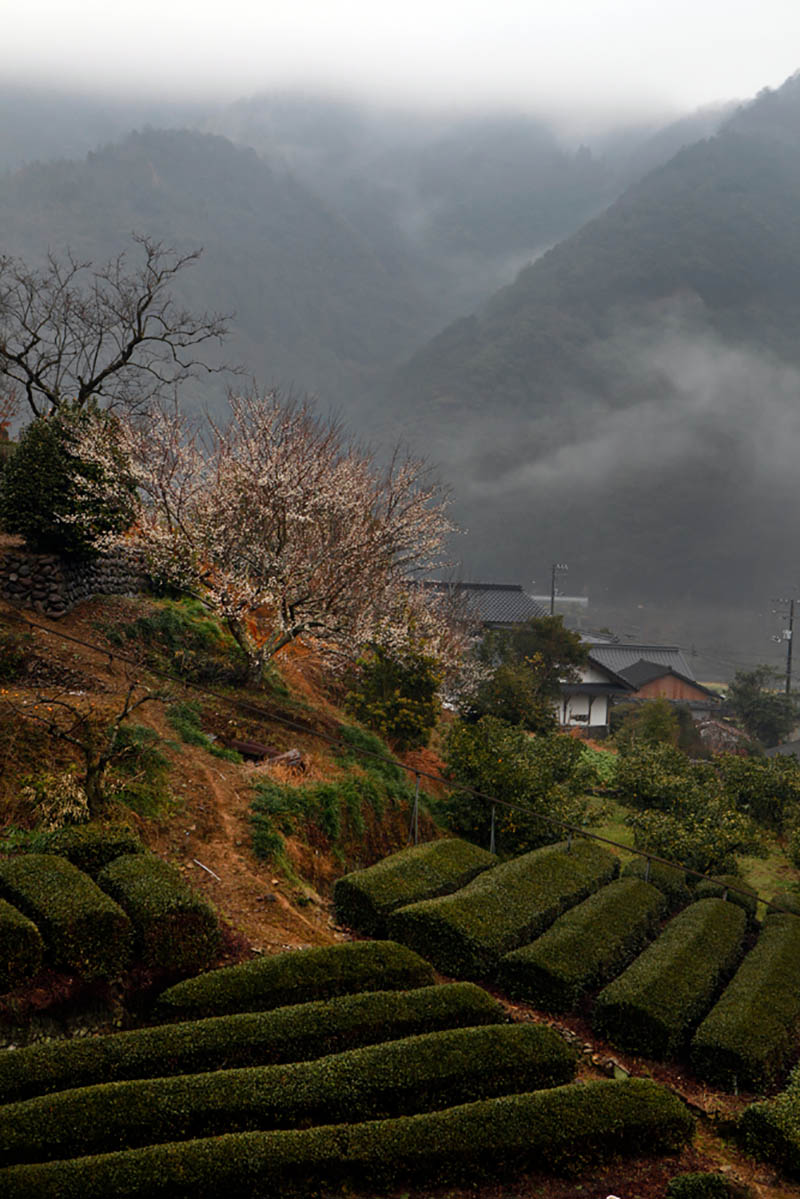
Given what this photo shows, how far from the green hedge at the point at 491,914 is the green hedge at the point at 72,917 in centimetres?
418

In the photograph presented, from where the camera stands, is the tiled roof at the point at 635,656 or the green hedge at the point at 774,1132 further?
the tiled roof at the point at 635,656

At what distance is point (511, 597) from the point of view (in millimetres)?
61625

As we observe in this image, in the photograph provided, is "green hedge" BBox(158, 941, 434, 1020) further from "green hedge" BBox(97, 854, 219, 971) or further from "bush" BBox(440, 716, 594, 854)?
"bush" BBox(440, 716, 594, 854)

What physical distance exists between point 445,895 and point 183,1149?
6754mm

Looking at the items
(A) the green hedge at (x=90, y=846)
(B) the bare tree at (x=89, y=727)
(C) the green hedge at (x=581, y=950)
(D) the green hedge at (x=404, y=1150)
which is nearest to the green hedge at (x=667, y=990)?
(C) the green hedge at (x=581, y=950)

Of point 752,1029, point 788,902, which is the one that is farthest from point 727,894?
point 752,1029

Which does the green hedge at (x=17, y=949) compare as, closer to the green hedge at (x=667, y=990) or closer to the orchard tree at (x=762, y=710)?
the green hedge at (x=667, y=990)

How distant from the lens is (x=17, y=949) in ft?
27.9

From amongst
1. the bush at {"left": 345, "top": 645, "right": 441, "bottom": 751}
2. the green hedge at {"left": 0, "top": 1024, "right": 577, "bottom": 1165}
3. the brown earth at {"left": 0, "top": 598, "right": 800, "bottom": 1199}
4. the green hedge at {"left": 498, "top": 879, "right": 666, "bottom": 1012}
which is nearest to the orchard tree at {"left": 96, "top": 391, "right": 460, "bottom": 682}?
the bush at {"left": 345, "top": 645, "right": 441, "bottom": 751}

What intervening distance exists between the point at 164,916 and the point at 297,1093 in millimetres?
2647

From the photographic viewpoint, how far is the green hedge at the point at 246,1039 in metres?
7.57

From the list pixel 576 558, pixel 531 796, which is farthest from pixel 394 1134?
pixel 576 558

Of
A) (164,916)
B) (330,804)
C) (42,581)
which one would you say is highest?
(42,581)

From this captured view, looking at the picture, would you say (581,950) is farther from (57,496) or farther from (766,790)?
(766,790)
